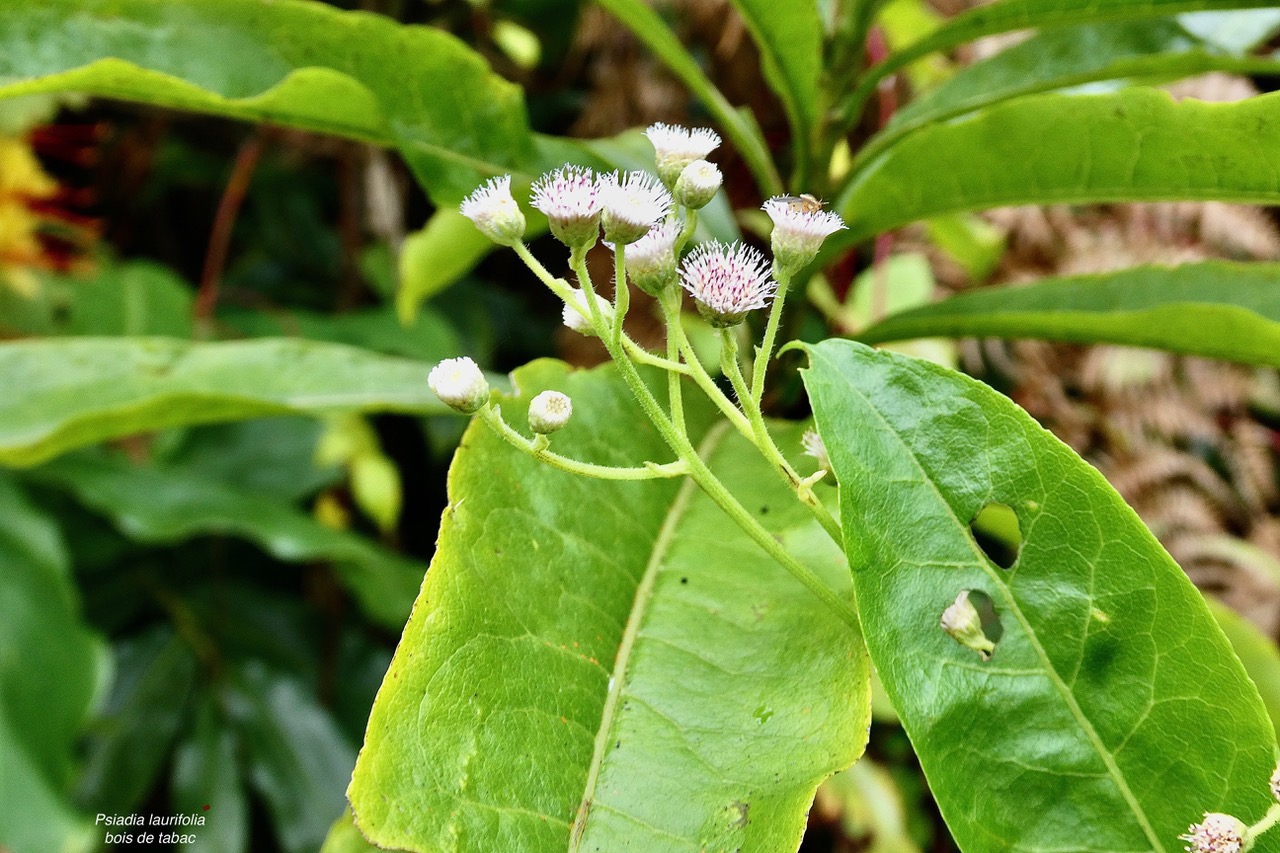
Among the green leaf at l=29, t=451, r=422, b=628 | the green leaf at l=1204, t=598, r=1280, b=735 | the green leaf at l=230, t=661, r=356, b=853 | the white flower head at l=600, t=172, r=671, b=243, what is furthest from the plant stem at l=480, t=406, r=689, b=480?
the green leaf at l=230, t=661, r=356, b=853

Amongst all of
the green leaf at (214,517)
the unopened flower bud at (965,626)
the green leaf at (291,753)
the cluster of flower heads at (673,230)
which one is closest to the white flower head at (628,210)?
the cluster of flower heads at (673,230)

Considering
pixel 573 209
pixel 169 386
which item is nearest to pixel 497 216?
pixel 573 209

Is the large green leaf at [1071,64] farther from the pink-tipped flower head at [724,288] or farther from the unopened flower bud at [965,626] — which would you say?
the unopened flower bud at [965,626]

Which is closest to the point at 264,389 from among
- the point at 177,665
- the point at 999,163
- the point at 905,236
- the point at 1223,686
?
the point at 999,163

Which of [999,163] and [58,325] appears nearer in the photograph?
[999,163]

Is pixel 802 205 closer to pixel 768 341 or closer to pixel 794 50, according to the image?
pixel 768 341

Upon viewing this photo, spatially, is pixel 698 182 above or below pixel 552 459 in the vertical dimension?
above

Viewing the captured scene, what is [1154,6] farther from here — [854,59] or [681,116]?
[681,116]
